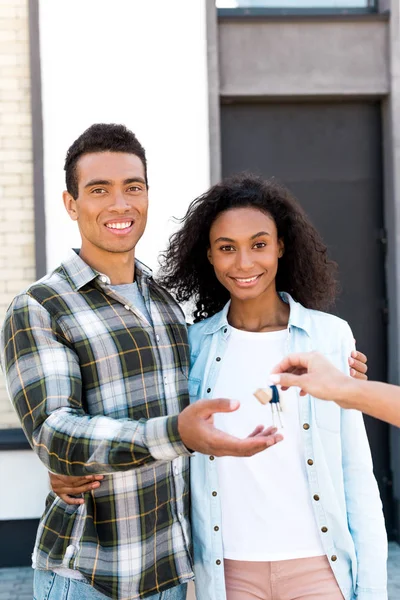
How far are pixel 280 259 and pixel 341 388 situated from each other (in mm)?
1134

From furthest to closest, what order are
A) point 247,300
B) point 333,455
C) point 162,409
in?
point 247,300
point 333,455
point 162,409

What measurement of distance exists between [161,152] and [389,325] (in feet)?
6.31

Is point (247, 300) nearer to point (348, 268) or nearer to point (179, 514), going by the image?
point (179, 514)

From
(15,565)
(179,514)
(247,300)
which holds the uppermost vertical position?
(247,300)

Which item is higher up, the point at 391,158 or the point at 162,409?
the point at 391,158

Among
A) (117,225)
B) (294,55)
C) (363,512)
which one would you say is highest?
(294,55)

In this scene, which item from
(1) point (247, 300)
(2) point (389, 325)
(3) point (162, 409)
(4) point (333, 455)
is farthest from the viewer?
(2) point (389, 325)

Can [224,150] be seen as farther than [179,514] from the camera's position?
Yes

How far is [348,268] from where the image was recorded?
16.8 feet

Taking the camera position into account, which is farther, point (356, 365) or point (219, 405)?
point (356, 365)

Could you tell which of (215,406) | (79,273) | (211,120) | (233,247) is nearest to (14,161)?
(211,120)

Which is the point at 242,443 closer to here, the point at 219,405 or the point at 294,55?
the point at 219,405

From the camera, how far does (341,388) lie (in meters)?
1.78

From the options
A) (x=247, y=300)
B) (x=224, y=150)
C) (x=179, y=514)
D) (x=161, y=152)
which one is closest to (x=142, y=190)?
(x=247, y=300)
